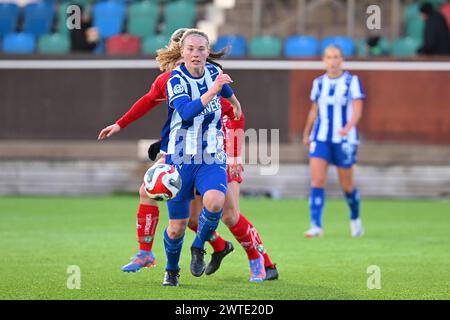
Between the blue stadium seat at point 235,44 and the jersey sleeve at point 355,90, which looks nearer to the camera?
the jersey sleeve at point 355,90

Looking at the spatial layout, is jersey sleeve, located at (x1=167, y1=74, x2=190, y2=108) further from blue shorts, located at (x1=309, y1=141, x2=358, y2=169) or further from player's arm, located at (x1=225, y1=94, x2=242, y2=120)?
blue shorts, located at (x1=309, y1=141, x2=358, y2=169)

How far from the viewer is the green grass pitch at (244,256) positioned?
30.2 feet

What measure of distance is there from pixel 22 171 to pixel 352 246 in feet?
31.6

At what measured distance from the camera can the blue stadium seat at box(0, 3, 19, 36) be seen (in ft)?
74.8

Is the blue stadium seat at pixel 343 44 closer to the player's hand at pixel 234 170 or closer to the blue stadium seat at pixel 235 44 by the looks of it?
the blue stadium seat at pixel 235 44

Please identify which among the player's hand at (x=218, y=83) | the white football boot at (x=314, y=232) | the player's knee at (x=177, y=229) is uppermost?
the player's hand at (x=218, y=83)

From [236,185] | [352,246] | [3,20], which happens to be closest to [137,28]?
[3,20]

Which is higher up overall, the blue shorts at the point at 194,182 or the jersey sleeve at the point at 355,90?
the jersey sleeve at the point at 355,90

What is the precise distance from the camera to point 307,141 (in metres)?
Answer: 15.0

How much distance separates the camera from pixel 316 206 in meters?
14.5

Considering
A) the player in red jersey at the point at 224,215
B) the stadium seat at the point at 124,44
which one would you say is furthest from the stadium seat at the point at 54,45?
the player in red jersey at the point at 224,215

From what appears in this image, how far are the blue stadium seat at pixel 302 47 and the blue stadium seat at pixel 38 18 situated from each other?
510 centimetres

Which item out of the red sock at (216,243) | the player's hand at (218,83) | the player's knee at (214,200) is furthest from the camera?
the red sock at (216,243)

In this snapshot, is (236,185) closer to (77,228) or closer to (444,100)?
(77,228)
